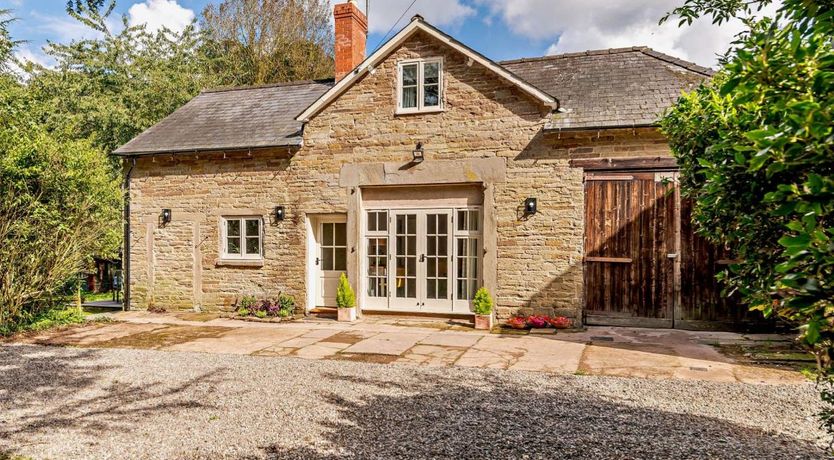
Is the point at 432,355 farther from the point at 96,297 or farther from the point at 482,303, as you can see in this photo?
the point at 96,297

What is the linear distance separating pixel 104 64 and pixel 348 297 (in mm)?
16618

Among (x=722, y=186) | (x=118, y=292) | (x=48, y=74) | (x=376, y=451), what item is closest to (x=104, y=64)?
(x=48, y=74)

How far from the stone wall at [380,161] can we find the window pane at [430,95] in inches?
11.0

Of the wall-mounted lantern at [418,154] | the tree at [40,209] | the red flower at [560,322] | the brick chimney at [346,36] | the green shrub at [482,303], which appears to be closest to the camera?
the tree at [40,209]

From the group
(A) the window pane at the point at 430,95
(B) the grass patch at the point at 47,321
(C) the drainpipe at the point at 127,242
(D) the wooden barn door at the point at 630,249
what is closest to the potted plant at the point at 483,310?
(D) the wooden barn door at the point at 630,249

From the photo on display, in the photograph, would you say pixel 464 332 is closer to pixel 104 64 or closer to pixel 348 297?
pixel 348 297

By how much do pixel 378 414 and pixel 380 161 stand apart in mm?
6941

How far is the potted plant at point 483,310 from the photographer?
10.4 m

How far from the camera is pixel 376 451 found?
434 centimetres

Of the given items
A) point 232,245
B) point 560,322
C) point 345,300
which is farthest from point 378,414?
point 232,245

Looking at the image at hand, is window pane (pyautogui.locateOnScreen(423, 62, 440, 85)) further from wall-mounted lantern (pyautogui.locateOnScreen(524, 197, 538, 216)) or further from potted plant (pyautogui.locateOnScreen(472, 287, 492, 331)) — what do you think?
potted plant (pyautogui.locateOnScreen(472, 287, 492, 331))

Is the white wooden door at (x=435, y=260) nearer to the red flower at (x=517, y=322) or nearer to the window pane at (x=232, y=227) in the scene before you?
the red flower at (x=517, y=322)

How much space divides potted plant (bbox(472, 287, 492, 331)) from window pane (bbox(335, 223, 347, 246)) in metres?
3.37

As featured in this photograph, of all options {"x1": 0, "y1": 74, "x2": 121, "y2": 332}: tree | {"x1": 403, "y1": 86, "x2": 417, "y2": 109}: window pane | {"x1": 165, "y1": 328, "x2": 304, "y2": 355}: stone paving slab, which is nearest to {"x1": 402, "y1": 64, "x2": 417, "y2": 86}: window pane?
{"x1": 403, "y1": 86, "x2": 417, "y2": 109}: window pane
